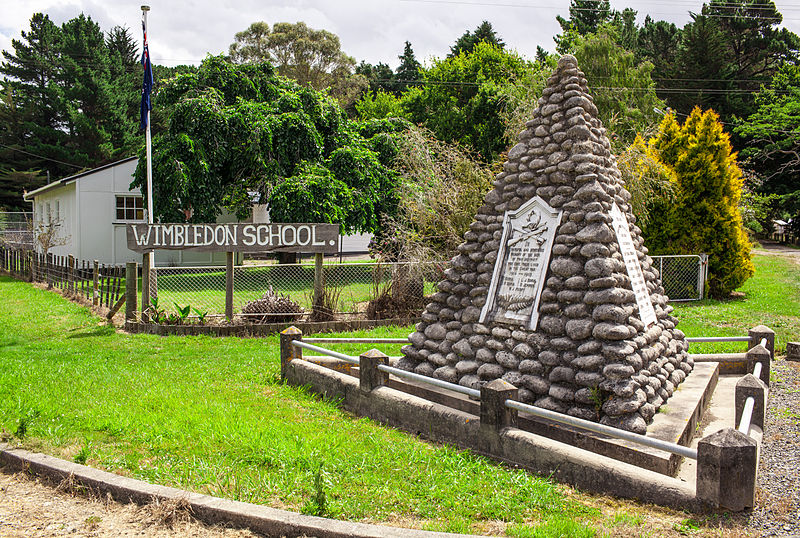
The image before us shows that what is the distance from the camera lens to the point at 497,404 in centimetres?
566

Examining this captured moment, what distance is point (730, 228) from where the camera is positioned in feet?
56.2

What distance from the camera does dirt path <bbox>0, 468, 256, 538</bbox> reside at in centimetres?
425

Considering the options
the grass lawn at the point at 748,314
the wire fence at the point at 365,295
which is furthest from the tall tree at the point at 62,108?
the grass lawn at the point at 748,314

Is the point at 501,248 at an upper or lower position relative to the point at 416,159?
lower

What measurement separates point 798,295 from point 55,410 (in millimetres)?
18954

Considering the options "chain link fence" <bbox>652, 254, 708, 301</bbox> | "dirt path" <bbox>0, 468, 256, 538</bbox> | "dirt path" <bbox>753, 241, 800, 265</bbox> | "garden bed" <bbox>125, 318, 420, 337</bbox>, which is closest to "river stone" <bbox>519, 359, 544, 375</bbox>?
"dirt path" <bbox>0, 468, 256, 538</bbox>

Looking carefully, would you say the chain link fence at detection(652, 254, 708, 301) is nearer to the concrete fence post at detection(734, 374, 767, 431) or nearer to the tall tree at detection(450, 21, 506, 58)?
the concrete fence post at detection(734, 374, 767, 431)

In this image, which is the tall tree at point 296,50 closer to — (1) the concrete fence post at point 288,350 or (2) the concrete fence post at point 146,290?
(2) the concrete fence post at point 146,290

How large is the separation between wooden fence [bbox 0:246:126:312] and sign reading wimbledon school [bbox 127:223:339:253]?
168 cm

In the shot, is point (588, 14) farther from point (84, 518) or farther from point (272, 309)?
point (84, 518)

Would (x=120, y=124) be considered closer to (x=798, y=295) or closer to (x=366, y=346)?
(x=366, y=346)

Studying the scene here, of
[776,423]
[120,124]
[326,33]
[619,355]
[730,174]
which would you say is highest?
[326,33]

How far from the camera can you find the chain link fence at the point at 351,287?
14250mm

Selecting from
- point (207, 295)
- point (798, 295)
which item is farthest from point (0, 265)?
point (798, 295)
